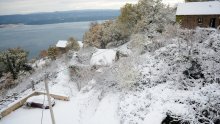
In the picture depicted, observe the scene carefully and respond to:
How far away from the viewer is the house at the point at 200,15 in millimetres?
28922

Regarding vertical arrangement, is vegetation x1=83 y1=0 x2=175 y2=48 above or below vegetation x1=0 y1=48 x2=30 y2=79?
above

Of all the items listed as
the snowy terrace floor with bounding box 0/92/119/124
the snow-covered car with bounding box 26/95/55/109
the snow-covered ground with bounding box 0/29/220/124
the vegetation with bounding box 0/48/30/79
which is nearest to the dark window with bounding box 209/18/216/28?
the snow-covered ground with bounding box 0/29/220/124

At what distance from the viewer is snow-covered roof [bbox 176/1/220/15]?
2916cm

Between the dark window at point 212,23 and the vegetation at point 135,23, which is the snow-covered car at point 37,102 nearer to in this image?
the vegetation at point 135,23

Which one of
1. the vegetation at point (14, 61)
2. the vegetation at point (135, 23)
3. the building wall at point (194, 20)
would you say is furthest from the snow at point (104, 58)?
the vegetation at point (14, 61)

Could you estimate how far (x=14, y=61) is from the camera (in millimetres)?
44594

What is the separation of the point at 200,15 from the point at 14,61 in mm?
38549

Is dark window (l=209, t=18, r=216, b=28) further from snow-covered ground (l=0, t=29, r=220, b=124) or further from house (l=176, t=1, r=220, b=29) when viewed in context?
snow-covered ground (l=0, t=29, r=220, b=124)

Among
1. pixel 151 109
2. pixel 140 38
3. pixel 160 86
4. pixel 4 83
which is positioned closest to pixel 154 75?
pixel 160 86

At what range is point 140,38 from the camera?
2952 centimetres

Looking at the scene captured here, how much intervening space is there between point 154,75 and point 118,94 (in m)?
3.61

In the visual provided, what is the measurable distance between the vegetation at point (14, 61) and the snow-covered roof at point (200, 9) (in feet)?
113

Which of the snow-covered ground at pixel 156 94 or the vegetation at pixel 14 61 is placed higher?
the snow-covered ground at pixel 156 94

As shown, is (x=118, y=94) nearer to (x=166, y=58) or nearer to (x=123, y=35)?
(x=166, y=58)
